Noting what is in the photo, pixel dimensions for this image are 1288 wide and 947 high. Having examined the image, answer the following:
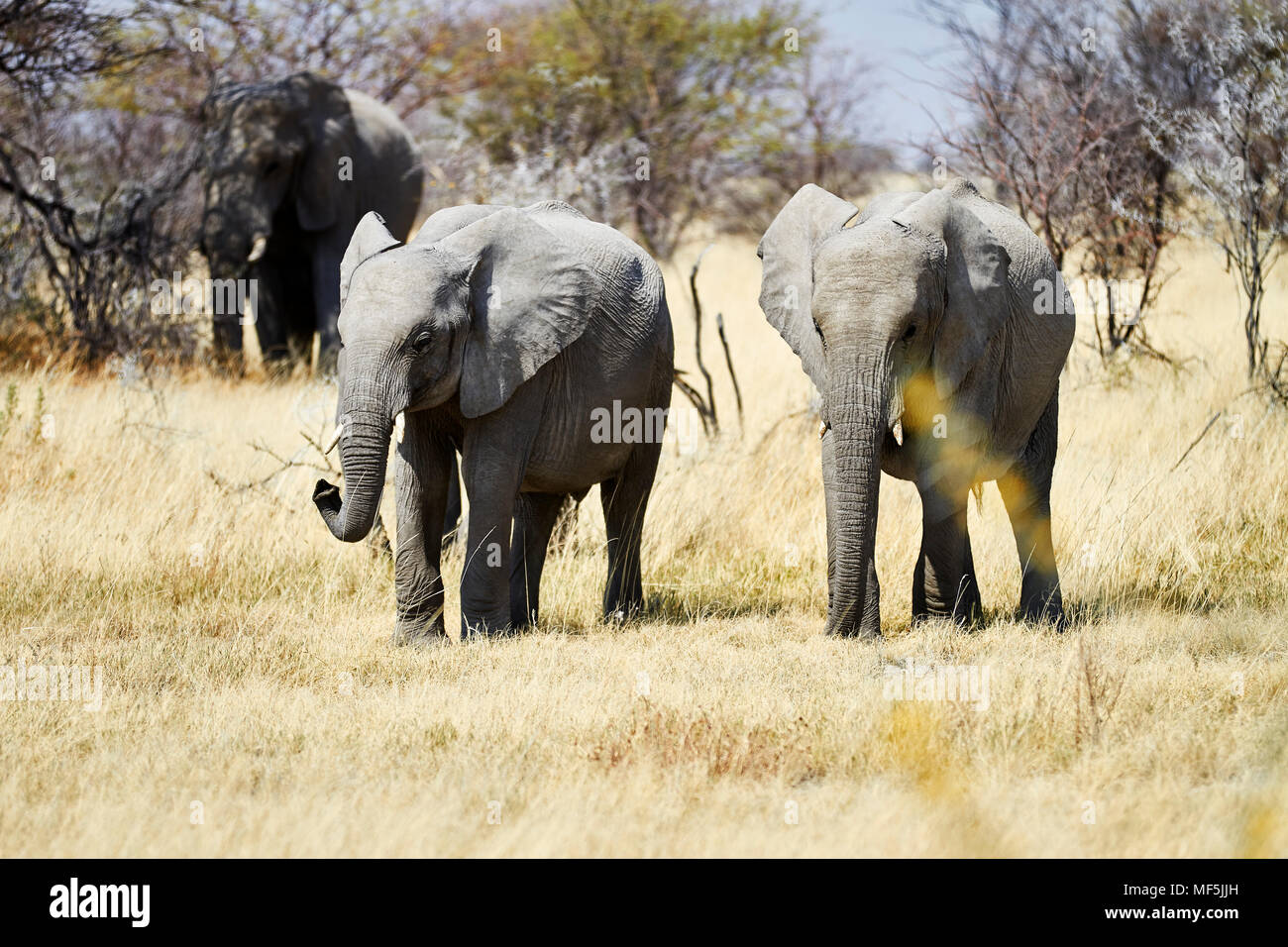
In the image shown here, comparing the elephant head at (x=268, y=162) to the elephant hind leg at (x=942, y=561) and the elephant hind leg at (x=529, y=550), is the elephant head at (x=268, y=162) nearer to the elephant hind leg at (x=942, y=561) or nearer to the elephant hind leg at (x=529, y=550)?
the elephant hind leg at (x=529, y=550)

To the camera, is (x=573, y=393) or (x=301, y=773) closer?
(x=301, y=773)

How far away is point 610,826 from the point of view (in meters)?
4.79

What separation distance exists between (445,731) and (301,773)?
2.07 ft

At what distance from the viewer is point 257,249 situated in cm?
1577

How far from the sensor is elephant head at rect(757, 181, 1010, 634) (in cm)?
658

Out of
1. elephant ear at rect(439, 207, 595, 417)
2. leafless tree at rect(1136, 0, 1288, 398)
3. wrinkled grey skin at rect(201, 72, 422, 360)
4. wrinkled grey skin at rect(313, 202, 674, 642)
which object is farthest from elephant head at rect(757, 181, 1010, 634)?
wrinkled grey skin at rect(201, 72, 422, 360)

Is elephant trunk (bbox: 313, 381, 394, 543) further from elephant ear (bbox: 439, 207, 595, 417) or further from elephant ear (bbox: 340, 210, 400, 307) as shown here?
elephant ear (bbox: 340, 210, 400, 307)

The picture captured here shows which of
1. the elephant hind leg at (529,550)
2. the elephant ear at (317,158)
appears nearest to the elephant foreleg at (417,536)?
the elephant hind leg at (529,550)

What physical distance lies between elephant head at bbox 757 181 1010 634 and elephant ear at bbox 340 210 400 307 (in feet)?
6.08

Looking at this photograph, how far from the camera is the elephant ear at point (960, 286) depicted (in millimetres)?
6910
